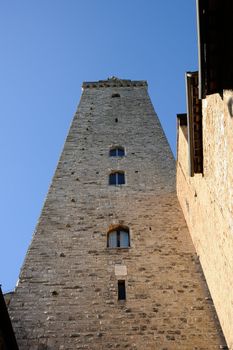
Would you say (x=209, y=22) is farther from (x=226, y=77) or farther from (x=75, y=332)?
(x=75, y=332)

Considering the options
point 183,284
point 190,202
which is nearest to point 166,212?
point 190,202

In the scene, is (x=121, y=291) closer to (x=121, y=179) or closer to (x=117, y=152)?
(x=121, y=179)

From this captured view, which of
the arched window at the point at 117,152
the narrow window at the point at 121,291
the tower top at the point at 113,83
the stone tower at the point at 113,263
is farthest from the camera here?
the tower top at the point at 113,83

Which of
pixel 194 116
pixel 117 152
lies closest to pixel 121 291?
pixel 194 116

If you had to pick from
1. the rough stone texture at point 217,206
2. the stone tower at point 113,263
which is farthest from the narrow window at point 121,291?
the rough stone texture at point 217,206

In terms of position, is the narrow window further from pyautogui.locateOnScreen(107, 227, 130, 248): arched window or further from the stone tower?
pyautogui.locateOnScreen(107, 227, 130, 248): arched window

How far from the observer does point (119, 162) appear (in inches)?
752

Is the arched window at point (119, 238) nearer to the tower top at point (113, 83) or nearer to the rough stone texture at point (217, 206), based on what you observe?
the rough stone texture at point (217, 206)

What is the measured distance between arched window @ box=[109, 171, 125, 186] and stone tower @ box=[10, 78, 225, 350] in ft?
0.12

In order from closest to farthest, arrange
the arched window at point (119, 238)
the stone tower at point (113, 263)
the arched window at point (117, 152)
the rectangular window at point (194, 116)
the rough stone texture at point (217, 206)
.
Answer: the rough stone texture at point (217, 206), the rectangular window at point (194, 116), the stone tower at point (113, 263), the arched window at point (119, 238), the arched window at point (117, 152)

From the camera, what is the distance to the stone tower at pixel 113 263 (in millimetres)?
11141

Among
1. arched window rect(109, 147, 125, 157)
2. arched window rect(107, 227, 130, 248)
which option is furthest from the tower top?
arched window rect(107, 227, 130, 248)

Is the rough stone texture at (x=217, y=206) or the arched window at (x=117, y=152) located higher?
the arched window at (x=117, y=152)

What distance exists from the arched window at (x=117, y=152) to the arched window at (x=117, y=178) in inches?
63.0
